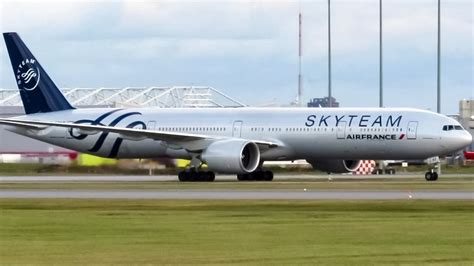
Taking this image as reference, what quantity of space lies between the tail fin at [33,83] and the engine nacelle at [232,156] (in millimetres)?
11049

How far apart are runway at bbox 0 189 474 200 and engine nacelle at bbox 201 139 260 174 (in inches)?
481

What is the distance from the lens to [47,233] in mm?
24656

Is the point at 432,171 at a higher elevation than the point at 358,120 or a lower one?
lower

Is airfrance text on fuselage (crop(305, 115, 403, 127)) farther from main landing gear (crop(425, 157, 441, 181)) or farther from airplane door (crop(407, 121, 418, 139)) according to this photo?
main landing gear (crop(425, 157, 441, 181))

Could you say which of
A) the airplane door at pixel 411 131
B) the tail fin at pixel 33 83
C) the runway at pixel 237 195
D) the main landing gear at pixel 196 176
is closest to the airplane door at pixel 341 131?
the airplane door at pixel 411 131

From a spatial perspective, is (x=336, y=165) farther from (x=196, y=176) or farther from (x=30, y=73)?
(x=30, y=73)

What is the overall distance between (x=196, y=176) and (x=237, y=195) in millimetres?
17348

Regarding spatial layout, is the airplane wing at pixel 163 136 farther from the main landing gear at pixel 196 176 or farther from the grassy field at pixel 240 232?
the grassy field at pixel 240 232

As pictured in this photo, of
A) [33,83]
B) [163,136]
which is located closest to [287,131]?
[163,136]

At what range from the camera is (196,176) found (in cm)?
5731

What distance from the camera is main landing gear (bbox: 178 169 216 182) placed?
5716 cm

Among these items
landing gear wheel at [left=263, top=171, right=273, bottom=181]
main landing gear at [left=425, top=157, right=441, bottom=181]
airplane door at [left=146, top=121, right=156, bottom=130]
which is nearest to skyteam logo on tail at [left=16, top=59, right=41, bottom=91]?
airplane door at [left=146, top=121, right=156, bottom=130]

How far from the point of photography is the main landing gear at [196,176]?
57156 mm

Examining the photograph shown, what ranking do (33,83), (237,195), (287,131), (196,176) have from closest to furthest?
(237,195) → (196,176) → (287,131) → (33,83)
